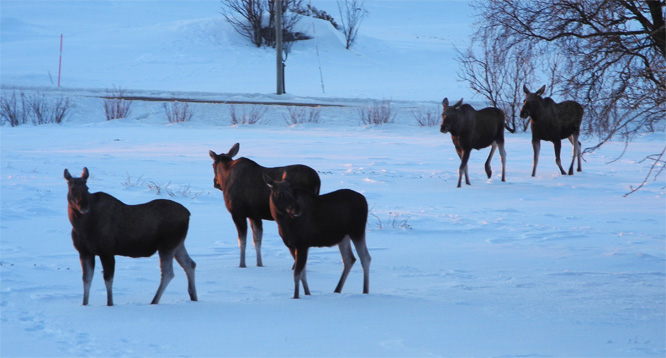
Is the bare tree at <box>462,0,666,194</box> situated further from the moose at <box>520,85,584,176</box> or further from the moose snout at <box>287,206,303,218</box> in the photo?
the moose at <box>520,85,584,176</box>

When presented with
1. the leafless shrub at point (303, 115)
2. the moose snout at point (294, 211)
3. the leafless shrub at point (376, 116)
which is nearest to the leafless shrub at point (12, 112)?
the leafless shrub at point (303, 115)

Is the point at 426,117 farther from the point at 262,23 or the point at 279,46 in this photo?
the point at 262,23

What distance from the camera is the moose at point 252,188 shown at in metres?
9.08

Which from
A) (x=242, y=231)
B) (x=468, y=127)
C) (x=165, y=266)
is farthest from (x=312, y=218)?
(x=468, y=127)

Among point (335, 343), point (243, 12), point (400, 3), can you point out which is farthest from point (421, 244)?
point (400, 3)

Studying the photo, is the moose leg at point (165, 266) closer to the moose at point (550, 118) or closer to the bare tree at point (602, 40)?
the bare tree at point (602, 40)

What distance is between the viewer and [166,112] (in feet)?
89.7

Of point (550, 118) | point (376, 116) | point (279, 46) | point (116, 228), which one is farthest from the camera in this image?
point (279, 46)

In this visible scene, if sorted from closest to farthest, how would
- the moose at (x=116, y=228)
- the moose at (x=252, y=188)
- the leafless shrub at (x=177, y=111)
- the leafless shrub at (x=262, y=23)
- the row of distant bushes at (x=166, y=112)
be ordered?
the moose at (x=116, y=228) < the moose at (x=252, y=188) < the row of distant bushes at (x=166, y=112) < the leafless shrub at (x=177, y=111) < the leafless shrub at (x=262, y=23)

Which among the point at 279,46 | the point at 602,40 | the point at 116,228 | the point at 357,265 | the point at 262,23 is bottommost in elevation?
the point at 357,265

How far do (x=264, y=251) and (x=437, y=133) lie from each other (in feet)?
53.7

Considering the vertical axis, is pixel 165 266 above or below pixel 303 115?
below

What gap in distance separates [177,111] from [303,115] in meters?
4.28

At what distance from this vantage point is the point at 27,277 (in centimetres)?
857
